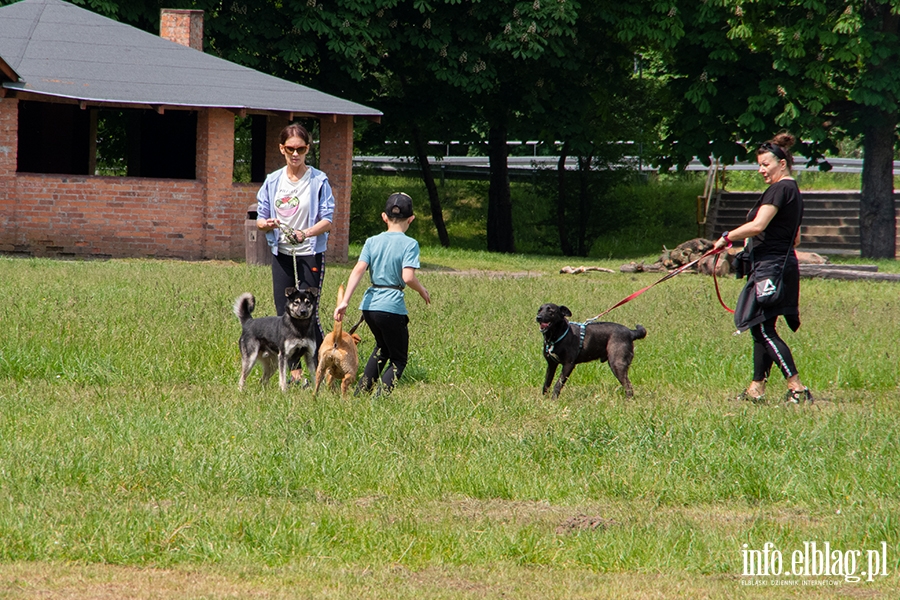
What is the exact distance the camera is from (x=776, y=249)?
28.5 ft

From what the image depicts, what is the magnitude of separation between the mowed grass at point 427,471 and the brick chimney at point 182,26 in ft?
50.0

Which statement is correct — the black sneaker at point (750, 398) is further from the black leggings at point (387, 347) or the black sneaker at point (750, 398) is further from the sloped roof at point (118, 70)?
the sloped roof at point (118, 70)

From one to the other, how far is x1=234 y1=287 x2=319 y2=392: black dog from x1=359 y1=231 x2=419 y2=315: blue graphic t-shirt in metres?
0.47

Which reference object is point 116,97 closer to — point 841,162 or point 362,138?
point 362,138

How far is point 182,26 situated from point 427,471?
21.0m

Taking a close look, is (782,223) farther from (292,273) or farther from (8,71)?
(8,71)

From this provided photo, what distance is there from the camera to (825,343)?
1155cm

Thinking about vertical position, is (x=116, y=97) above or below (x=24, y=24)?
below

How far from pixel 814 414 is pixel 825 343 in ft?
11.9

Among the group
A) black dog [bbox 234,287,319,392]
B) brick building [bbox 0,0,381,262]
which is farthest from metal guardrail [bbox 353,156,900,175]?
black dog [bbox 234,287,319,392]

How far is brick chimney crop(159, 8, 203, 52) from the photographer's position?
81.5 ft

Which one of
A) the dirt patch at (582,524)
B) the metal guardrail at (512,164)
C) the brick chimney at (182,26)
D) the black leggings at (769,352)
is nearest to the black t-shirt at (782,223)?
the black leggings at (769,352)

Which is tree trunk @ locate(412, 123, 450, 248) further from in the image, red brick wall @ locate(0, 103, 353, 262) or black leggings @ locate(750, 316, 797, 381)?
black leggings @ locate(750, 316, 797, 381)

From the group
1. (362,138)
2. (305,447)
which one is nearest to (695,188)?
(362,138)
